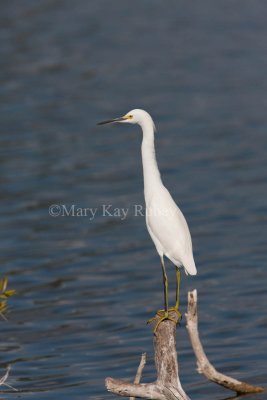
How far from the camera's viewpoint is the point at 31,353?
1523 cm

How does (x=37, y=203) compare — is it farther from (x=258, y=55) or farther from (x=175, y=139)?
(x=258, y=55)

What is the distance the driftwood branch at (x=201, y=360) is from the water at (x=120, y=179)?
1.42 meters

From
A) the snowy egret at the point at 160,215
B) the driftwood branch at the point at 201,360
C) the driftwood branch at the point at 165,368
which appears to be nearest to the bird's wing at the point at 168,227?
the snowy egret at the point at 160,215

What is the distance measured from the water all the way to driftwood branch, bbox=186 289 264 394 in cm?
142

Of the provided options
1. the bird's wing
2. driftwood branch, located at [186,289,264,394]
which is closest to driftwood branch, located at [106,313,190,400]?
driftwood branch, located at [186,289,264,394]

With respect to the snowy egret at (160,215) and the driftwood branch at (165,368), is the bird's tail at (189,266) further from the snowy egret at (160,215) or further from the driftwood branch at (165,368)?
the driftwood branch at (165,368)

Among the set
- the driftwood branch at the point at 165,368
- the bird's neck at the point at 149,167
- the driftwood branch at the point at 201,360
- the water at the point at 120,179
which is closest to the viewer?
the driftwood branch at the point at 165,368

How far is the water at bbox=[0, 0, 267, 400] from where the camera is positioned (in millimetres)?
15250

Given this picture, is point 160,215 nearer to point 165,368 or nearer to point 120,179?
point 165,368

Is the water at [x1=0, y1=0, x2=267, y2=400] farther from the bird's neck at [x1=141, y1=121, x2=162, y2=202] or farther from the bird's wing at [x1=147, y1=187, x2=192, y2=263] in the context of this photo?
the bird's neck at [x1=141, y1=121, x2=162, y2=202]

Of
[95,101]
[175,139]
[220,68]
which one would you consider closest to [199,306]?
[175,139]

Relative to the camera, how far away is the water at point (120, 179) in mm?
15250

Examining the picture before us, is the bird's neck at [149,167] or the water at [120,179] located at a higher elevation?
the water at [120,179]

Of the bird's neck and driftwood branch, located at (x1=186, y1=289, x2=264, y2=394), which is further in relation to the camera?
the bird's neck
